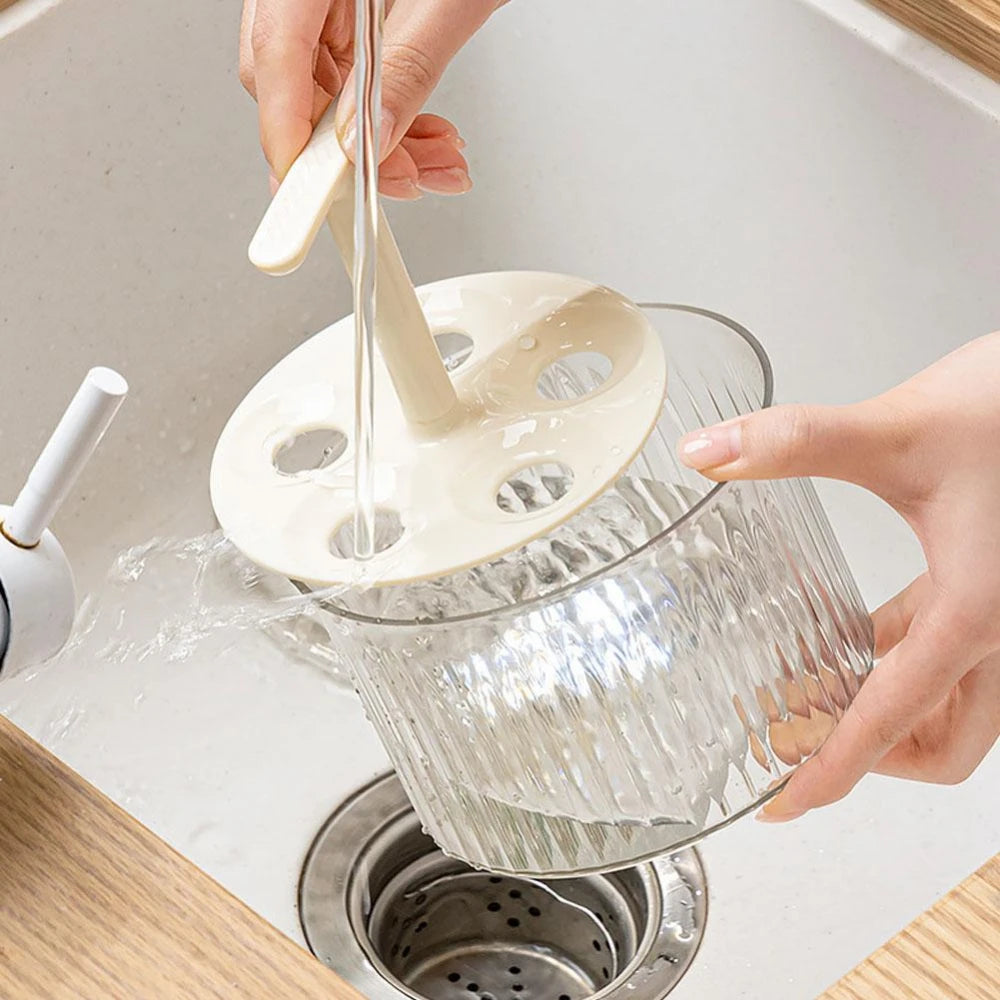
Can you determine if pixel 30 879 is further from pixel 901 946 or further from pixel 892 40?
pixel 892 40

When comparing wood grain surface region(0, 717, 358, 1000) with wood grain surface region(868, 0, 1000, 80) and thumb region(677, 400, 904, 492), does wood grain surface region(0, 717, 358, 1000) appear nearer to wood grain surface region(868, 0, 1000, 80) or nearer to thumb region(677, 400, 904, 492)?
thumb region(677, 400, 904, 492)

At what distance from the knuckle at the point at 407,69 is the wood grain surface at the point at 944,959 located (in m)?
0.26

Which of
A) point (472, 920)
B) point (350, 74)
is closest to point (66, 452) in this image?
point (350, 74)

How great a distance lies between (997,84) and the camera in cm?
57

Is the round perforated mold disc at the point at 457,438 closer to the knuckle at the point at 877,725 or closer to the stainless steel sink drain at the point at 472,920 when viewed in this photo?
the knuckle at the point at 877,725

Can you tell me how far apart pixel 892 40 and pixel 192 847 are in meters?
0.40

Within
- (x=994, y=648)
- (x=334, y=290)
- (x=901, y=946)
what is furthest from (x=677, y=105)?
(x=901, y=946)

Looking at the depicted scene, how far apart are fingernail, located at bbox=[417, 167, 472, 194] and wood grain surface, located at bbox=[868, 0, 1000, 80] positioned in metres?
0.17

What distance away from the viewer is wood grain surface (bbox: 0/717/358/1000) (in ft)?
1.14

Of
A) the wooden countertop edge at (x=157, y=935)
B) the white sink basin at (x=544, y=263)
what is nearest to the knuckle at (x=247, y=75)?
the white sink basin at (x=544, y=263)

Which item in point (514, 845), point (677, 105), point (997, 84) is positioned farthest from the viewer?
A: point (677, 105)

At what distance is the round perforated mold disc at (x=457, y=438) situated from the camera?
386 millimetres

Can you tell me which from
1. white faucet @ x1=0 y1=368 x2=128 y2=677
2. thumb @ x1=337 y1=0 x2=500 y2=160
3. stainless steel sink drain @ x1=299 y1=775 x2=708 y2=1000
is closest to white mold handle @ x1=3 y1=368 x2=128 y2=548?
white faucet @ x1=0 y1=368 x2=128 y2=677

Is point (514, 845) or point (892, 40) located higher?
point (892, 40)
